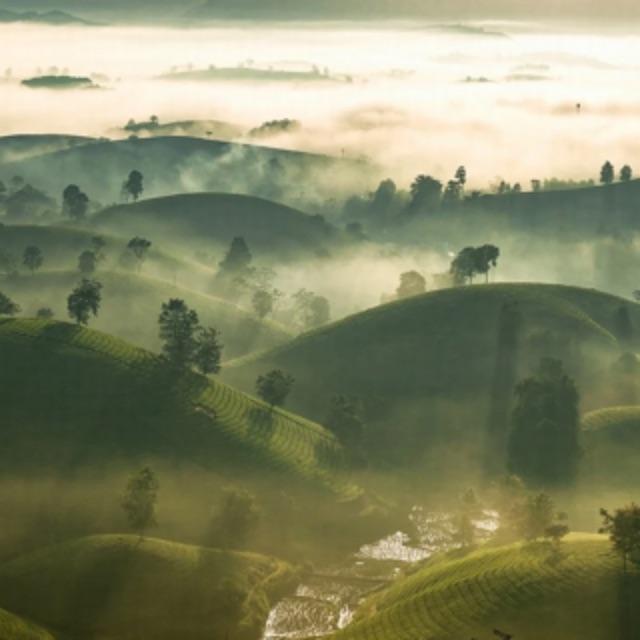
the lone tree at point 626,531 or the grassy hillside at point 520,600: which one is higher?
the lone tree at point 626,531

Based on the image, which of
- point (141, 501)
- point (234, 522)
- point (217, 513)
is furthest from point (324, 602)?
point (141, 501)

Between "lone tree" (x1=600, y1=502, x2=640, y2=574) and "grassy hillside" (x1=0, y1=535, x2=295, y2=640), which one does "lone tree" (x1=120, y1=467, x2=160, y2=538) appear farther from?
"lone tree" (x1=600, y1=502, x2=640, y2=574)

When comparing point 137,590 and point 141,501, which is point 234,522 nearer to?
point 141,501

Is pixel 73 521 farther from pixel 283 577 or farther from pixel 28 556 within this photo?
pixel 283 577

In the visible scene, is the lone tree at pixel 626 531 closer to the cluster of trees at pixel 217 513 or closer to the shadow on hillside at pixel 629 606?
the shadow on hillside at pixel 629 606

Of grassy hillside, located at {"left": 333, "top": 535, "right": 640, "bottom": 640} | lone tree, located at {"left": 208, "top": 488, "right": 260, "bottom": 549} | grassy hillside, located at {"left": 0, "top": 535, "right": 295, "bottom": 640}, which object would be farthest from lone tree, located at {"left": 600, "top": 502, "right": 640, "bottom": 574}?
lone tree, located at {"left": 208, "top": 488, "right": 260, "bottom": 549}

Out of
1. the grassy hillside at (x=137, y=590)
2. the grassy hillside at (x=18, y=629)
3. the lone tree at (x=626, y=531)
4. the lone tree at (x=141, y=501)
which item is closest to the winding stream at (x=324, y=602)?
the grassy hillside at (x=137, y=590)
